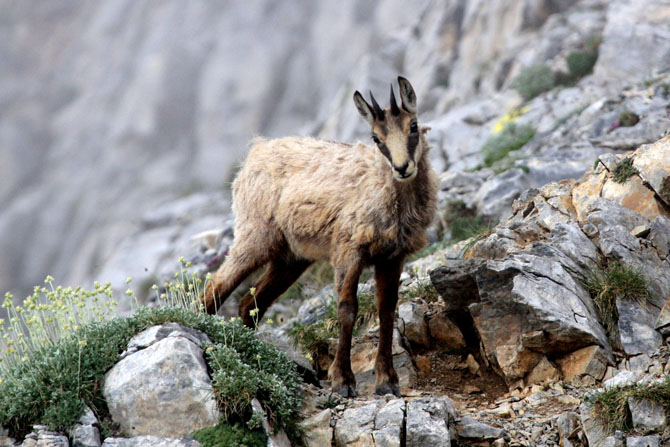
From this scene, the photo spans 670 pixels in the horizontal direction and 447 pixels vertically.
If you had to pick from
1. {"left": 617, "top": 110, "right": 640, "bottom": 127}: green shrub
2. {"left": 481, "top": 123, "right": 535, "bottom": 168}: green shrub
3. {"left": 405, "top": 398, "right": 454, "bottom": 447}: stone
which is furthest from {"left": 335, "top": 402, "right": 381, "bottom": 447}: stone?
{"left": 481, "top": 123, "right": 535, "bottom": 168}: green shrub

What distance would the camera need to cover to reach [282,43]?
30.3m

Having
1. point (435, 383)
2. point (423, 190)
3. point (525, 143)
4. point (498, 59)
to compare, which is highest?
point (498, 59)

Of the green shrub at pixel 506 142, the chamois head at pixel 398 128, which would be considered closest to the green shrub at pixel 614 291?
the chamois head at pixel 398 128

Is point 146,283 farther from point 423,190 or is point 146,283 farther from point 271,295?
point 423,190

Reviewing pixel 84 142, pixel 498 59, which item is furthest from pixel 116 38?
pixel 498 59

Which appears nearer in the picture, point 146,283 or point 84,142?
point 146,283

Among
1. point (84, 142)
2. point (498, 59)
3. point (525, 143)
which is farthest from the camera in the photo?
point (84, 142)

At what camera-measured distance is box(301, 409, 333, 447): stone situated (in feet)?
17.5

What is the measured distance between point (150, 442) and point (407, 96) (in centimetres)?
390

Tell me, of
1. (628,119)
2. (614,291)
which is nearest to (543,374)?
(614,291)

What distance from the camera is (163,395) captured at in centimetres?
502

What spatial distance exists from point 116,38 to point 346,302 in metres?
29.7

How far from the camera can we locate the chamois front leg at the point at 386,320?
6.43 meters

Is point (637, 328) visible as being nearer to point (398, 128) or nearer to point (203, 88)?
point (398, 128)
